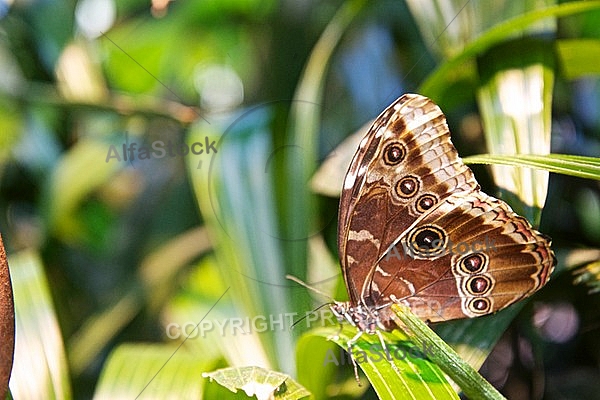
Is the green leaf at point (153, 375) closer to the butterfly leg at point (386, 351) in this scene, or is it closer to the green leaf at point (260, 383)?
the green leaf at point (260, 383)

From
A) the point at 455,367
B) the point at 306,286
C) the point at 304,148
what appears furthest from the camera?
the point at 304,148

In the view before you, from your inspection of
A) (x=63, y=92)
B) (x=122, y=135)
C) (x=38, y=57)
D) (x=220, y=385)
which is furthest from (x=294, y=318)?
(x=38, y=57)

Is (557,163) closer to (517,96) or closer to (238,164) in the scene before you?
(517,96)

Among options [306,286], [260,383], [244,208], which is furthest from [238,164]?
[260,383]

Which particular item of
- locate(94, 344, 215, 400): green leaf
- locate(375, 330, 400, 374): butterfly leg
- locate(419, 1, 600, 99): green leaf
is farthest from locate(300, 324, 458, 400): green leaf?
locate(419, 1, 600, 99): green leaf

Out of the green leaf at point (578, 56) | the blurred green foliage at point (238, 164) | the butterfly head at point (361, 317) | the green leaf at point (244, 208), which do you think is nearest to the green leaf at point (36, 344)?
the blurred green foliage at point (238, 164)

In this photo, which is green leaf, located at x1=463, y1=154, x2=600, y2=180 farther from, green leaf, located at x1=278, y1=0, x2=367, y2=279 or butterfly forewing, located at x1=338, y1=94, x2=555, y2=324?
green leaf, located at x1=278, y1=0, x2=367, y2=279

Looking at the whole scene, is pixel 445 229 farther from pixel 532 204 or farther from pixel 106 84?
pixel 106 84
